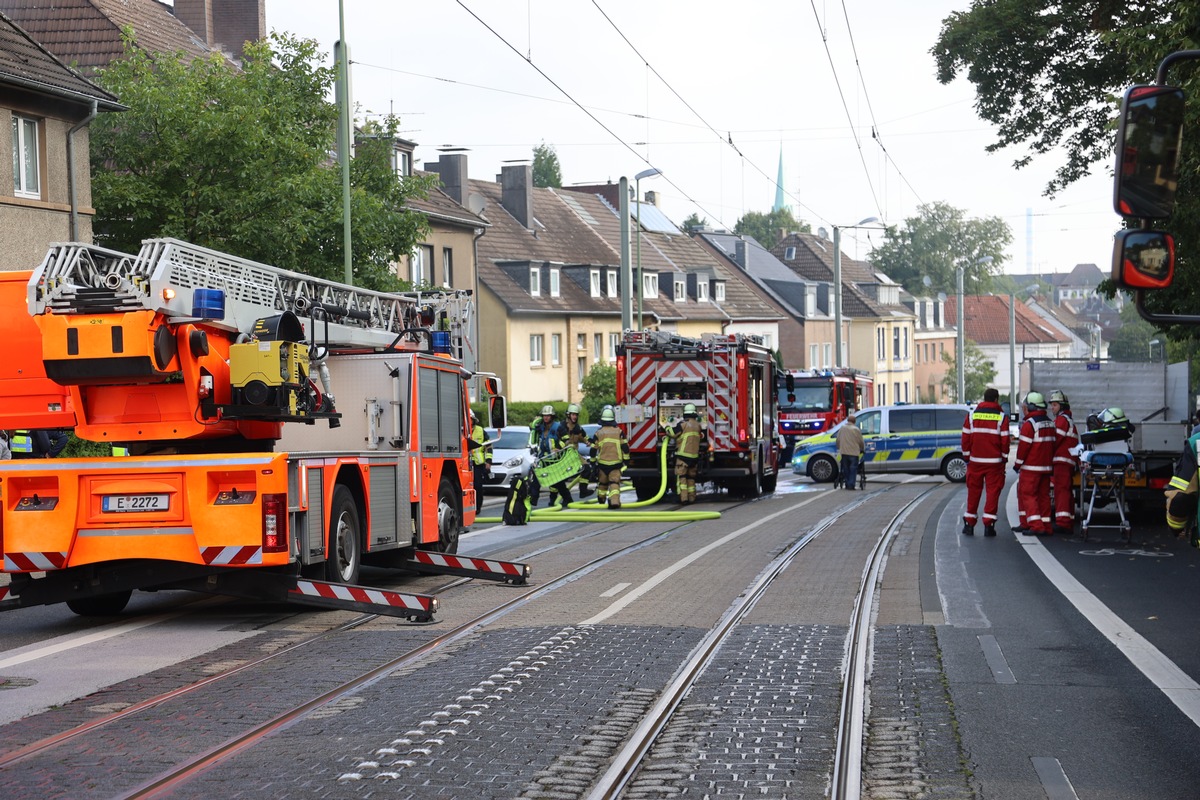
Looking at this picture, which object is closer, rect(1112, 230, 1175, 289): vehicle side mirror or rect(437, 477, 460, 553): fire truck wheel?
rect(1112, 230, 1175, 289): vehicle side mirror

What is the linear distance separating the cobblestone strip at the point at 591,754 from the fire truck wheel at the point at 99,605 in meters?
5.58

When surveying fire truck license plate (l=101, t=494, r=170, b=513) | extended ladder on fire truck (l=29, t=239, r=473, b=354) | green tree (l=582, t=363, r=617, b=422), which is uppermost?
extended ladder on fire truck (l=29, t=239, r=473, b=354)

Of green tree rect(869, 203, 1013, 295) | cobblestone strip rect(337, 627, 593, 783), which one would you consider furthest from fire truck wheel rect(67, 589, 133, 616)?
green tree rect(869, 203, 1013, 295)

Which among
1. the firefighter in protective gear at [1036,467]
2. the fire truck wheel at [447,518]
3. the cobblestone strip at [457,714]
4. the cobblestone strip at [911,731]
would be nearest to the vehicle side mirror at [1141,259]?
the cobblestone strip at [911,731]

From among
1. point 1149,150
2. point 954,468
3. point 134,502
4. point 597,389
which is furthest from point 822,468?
point 1149,150

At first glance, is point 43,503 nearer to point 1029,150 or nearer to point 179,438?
point 179,438

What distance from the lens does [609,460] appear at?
974 inches

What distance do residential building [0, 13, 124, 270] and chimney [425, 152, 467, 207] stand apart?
1127 inches

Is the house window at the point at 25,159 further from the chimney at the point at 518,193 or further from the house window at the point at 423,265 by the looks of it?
the chimney at the point at 518,193

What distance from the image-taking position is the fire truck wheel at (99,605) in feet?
39.5

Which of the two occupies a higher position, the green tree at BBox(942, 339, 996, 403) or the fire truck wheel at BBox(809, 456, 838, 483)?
the green tree at BBox(942, 339, 996, 403)

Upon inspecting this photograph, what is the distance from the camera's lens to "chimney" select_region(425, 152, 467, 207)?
5581cm

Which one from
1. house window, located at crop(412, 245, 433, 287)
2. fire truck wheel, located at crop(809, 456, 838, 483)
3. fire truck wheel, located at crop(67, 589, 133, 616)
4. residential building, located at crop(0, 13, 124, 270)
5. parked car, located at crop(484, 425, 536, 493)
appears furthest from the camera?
house window, located at crop(412, 245, 433, 287)

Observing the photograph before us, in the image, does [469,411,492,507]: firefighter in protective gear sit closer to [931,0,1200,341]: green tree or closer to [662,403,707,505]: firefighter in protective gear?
[662,403,707,505]: firefighter in protective gear
